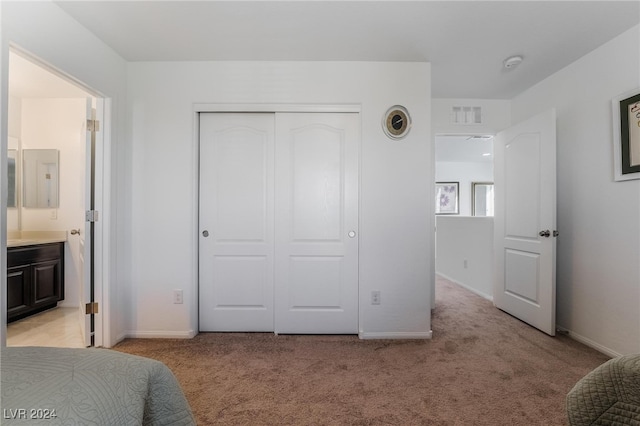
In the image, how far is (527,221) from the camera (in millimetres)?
2895

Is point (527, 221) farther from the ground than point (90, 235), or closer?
farther from the ground

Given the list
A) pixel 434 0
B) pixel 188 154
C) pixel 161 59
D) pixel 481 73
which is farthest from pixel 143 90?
pixel 481 73

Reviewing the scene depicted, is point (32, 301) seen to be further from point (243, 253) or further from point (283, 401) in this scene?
point (283, 401)

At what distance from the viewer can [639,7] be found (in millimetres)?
1922

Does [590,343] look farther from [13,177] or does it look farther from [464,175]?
[464,175]

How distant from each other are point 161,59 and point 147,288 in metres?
1.99

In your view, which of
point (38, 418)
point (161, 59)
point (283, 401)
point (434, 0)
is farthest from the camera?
point (161, 59)

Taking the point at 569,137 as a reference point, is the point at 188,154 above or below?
below

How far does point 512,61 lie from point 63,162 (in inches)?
187

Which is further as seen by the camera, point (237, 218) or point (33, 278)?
point (33, 278)

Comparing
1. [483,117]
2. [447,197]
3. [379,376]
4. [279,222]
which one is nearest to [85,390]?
[379,376]

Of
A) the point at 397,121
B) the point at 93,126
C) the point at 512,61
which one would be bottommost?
the point at 93,126

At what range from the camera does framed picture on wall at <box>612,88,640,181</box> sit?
210cm

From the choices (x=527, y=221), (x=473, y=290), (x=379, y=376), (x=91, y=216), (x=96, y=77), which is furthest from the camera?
(x=473, y=290)
